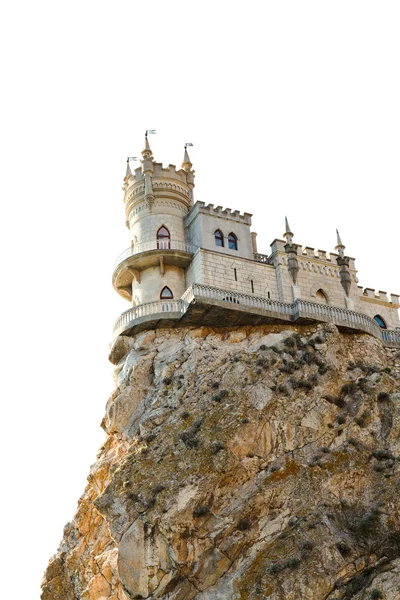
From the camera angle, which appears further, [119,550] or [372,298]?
[372,298]

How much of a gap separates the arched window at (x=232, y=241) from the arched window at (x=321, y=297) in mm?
5353

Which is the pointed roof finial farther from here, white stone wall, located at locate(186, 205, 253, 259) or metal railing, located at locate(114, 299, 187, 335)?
metal railing, located at locate(114, 299, 187, 335)

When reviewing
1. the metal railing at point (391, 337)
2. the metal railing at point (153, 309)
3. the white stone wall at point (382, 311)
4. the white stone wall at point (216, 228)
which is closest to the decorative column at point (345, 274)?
the white stone wall at point (382, 311)

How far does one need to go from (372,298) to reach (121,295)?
15029 millimetres

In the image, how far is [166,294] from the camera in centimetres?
4450

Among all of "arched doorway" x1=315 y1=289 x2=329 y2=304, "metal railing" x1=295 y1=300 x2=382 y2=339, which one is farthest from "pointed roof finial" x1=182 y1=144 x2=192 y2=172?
"metal railing" x1=295 y1=300 x2=382 y2=339

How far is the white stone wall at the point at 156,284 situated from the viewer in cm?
4450

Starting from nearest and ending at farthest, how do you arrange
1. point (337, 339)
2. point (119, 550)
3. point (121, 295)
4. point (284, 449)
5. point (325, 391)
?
1. point (119, 550)
2. point (284, 449)
3. point (325, 391)
4. point (337, 339)
5. point (121, 295)

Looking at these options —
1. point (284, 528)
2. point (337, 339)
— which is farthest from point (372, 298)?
point (284, 528)

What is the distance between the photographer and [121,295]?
47562 millimetres

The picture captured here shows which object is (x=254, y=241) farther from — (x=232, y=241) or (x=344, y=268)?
(x=344, y=268)

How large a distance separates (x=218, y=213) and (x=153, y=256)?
5.10 meters

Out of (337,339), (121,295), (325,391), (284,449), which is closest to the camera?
(284,449)

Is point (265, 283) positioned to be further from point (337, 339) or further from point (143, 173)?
point (143, 173)
